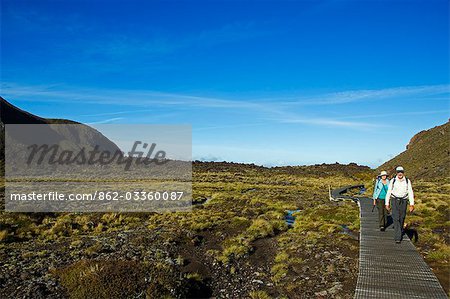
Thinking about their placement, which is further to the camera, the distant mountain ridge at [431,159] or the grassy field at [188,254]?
the distant mountain ridge at [431,159]

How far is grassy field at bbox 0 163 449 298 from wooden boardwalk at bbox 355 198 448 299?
0.82 m

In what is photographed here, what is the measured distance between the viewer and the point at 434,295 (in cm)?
978

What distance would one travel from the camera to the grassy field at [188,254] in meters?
12.5

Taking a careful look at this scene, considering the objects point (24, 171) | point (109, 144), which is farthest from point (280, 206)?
point (109, 144)

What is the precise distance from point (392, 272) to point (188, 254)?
388 inches

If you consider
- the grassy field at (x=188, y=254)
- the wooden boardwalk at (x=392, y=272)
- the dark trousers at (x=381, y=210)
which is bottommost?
the grassy field at (x=188, y=254)

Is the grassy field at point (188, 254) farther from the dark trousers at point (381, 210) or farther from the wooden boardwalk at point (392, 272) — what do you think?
the dark trousers at point (381, 210)

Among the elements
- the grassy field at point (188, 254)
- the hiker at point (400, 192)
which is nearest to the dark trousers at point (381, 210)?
the grassy field at point (188, 254)

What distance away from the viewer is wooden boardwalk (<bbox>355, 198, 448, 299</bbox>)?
396 inches

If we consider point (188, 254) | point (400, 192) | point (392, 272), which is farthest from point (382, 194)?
point (188, 254)

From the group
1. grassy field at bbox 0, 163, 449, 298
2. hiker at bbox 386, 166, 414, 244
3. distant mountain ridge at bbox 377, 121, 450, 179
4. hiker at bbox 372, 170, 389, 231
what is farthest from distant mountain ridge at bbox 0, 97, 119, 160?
hiker at bbox 386, 166, 414, 244

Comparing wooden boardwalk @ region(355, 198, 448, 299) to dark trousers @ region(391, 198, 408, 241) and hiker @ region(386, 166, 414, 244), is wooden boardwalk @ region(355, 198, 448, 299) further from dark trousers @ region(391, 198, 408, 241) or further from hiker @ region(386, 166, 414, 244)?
hiker @ region(386, 166, 414, 244)

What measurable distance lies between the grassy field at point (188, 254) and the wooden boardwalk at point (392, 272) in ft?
2.69

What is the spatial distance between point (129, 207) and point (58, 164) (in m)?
85.4
